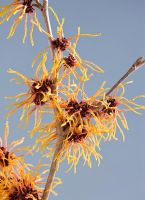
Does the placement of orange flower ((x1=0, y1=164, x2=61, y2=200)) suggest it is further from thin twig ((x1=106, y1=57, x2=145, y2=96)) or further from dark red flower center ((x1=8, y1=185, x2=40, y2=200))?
thin twig ((x1=106, y1=57, x2=145, y2=96))

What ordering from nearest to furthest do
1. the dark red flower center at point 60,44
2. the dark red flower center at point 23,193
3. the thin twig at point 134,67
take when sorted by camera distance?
the thin twig at point 134,67 < the dark red flower center at point 60,44 < the dark red flower center at point 23,193

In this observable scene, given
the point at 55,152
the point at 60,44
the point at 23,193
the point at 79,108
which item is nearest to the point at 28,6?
the point at 60,44

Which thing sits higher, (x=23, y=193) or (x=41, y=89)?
(x=41, y=89)

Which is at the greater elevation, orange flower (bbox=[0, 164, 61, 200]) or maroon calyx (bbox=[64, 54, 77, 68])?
maroon calyx (bbox=[64, 54, 77, 68])

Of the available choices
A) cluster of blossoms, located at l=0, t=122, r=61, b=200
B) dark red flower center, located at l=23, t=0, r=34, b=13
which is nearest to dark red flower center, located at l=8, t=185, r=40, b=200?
cluster of blossoms, located at l=0, t=122, r=61, b=200

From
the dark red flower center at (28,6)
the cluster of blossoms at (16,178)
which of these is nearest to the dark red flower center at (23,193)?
the cluster of blossoms at (16,178)


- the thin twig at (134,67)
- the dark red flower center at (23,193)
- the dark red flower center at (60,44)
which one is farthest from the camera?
the dark red flower center at (23,193)

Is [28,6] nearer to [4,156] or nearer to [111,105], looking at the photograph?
[111,105]

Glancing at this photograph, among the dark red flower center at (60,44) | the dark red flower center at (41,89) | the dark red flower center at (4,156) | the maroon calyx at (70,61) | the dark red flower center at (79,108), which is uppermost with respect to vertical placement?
the dark red flower center at (60,44)

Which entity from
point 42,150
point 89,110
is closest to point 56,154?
point 42,150

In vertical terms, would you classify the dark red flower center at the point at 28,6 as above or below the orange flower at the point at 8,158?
above

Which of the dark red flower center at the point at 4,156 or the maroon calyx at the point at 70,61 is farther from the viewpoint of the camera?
the dark red flower center at the point at 4,156

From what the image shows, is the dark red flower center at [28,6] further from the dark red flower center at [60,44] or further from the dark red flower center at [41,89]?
the dark red flower center at [41,89]
